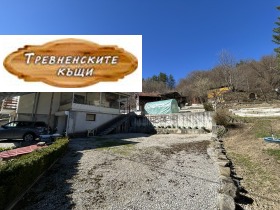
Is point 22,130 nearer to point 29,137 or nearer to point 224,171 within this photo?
point 29,137

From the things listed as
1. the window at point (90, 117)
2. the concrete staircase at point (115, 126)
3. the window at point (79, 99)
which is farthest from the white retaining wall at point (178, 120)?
the window at point (79, 99)

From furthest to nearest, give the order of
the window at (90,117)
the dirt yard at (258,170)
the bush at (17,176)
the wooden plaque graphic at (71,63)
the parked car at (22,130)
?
1. the window at (90,117)
2. the parked car at (22,130)
3. the wooden plaque graphic at (71,63)
4. the dirt yard at (258,170)
5. the bush at (17,176)

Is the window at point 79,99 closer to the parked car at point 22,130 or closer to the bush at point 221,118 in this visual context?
the parked car at point 22,130

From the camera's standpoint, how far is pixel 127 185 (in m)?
5.11

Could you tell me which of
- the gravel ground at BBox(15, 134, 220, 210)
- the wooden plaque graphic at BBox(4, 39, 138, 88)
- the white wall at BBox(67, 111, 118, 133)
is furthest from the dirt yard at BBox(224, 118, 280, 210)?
the white wall at BBox(67, 111, 118, 133)

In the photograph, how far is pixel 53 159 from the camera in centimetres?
722

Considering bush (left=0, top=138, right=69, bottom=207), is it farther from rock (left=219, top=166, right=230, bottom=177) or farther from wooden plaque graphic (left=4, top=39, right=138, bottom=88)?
rock (left=219, top=166, right=230, bottom=177)

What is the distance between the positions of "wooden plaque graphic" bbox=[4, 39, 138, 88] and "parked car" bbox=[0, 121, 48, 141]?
605 cm

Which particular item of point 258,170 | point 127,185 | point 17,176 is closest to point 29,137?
point 17,176

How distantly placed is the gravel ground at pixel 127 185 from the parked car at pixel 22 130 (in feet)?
25.2

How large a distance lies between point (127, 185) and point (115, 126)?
50.4ft

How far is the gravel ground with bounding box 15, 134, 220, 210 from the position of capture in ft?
13.3

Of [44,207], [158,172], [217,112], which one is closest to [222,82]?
[217,112]

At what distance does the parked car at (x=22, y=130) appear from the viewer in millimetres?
12789
